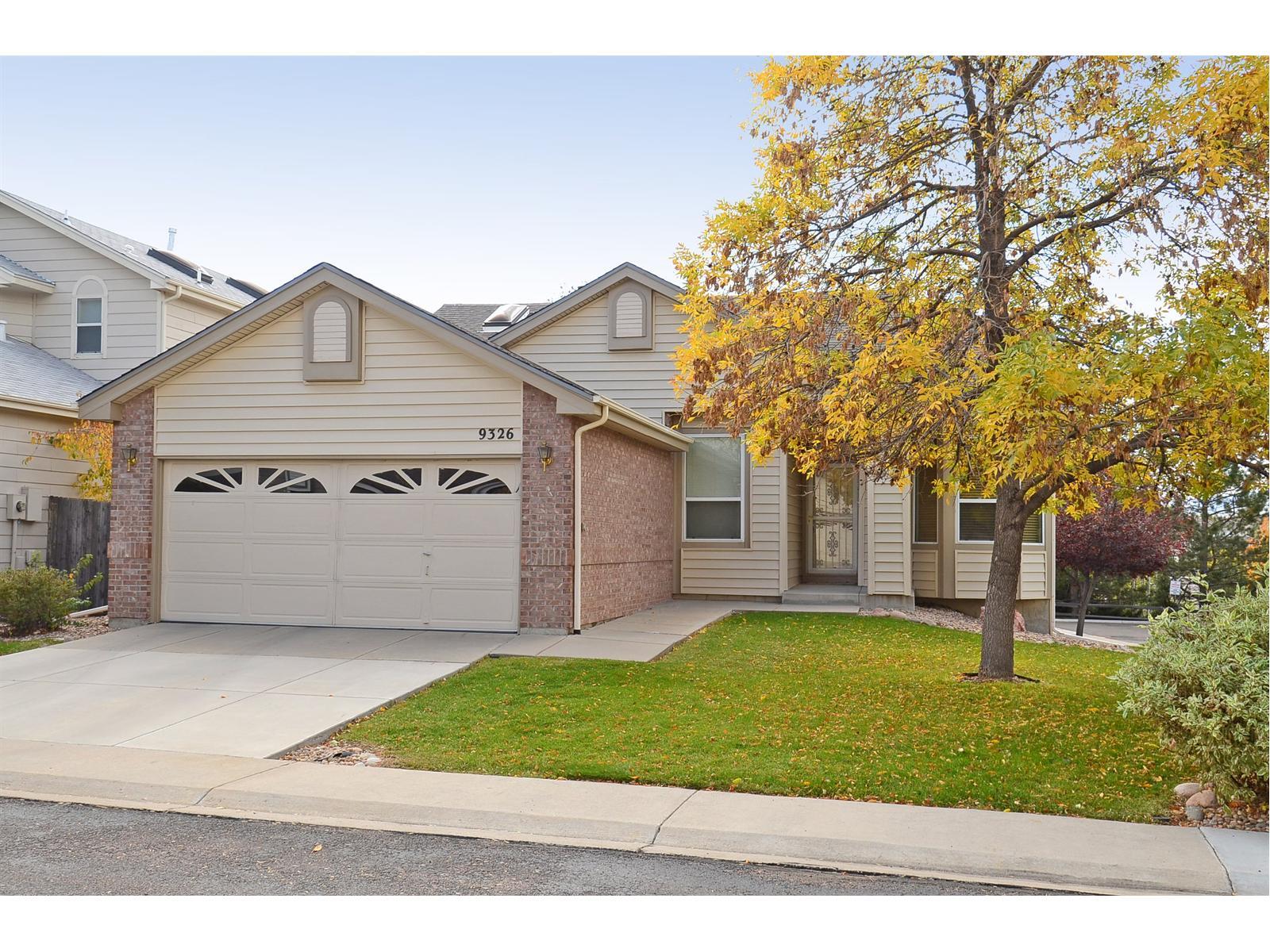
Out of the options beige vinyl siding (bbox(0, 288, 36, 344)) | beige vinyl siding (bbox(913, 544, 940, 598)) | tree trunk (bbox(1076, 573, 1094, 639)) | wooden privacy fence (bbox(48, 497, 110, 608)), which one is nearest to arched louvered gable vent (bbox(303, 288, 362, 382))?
wooden privacy fence (bbox(48, 497, 110, 608))

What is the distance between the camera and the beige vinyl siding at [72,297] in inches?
829

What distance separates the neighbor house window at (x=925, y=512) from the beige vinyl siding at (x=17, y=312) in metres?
17.0

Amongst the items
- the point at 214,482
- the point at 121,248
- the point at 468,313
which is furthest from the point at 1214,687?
the point at 121,248

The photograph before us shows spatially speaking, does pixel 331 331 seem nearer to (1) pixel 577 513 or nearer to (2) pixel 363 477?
(2) pixel 363 477

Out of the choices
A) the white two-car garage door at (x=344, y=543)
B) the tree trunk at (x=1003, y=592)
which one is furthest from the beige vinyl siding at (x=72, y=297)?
the tree trunk at (x=1003, y=592)

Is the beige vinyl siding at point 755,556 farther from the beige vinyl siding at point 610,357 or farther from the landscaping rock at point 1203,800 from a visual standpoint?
the landscaping rock at point 1203,800

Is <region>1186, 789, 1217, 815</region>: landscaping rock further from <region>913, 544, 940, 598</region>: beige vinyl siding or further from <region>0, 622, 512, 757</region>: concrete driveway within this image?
<region>913, 544, 940, 598</region>: beige vinyl siding

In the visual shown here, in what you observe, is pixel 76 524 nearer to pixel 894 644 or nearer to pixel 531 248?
pixel 531 248

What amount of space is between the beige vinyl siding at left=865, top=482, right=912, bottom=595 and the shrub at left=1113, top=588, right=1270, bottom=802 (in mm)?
9769

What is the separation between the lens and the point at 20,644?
13.4m

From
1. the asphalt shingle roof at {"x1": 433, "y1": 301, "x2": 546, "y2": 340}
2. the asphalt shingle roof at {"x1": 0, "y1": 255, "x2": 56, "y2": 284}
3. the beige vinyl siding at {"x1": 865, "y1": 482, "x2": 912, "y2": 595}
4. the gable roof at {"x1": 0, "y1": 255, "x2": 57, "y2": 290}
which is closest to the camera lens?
the beige vinyl siding at {"x1": 865, "y1": 482, "x2": 912, "y2": 595}

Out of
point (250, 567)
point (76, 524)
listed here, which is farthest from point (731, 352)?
point (76, 524)

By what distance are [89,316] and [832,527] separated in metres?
14.8

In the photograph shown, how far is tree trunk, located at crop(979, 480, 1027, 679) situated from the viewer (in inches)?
432
